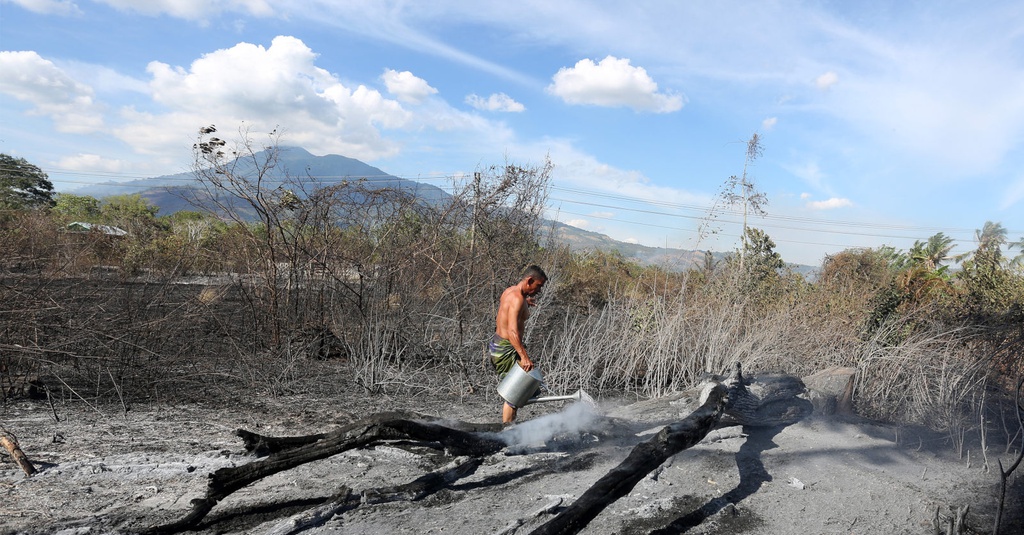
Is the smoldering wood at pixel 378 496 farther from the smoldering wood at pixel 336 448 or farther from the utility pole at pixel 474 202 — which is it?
the utility pole at pixel 474 202

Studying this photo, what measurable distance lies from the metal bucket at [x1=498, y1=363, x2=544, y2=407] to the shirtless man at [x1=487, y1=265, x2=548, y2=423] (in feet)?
0.19

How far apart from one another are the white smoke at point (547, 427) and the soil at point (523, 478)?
0.5 inches

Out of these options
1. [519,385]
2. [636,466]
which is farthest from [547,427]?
[636,466]

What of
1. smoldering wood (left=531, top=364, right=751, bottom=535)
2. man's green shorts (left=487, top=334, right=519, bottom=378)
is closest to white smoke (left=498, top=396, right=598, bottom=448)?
man's green shorts (left=487, top=334, right=519, bottom=378)

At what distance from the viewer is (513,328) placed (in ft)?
17.5

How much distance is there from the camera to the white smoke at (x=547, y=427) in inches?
192

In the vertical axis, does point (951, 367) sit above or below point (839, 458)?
above

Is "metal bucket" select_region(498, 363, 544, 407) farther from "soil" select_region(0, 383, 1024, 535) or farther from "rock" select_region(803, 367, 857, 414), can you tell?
"rock" select_region(803, 367, 857, 414)

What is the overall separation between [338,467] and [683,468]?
8.88 ft

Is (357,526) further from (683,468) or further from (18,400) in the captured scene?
(18,400)

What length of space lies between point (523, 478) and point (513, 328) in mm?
1343

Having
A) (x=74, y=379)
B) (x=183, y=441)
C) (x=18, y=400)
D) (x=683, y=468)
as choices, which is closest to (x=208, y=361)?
(x=74, y=379)

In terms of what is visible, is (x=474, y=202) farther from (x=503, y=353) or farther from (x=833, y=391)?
(x=833, y=391)

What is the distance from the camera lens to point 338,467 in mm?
4641
